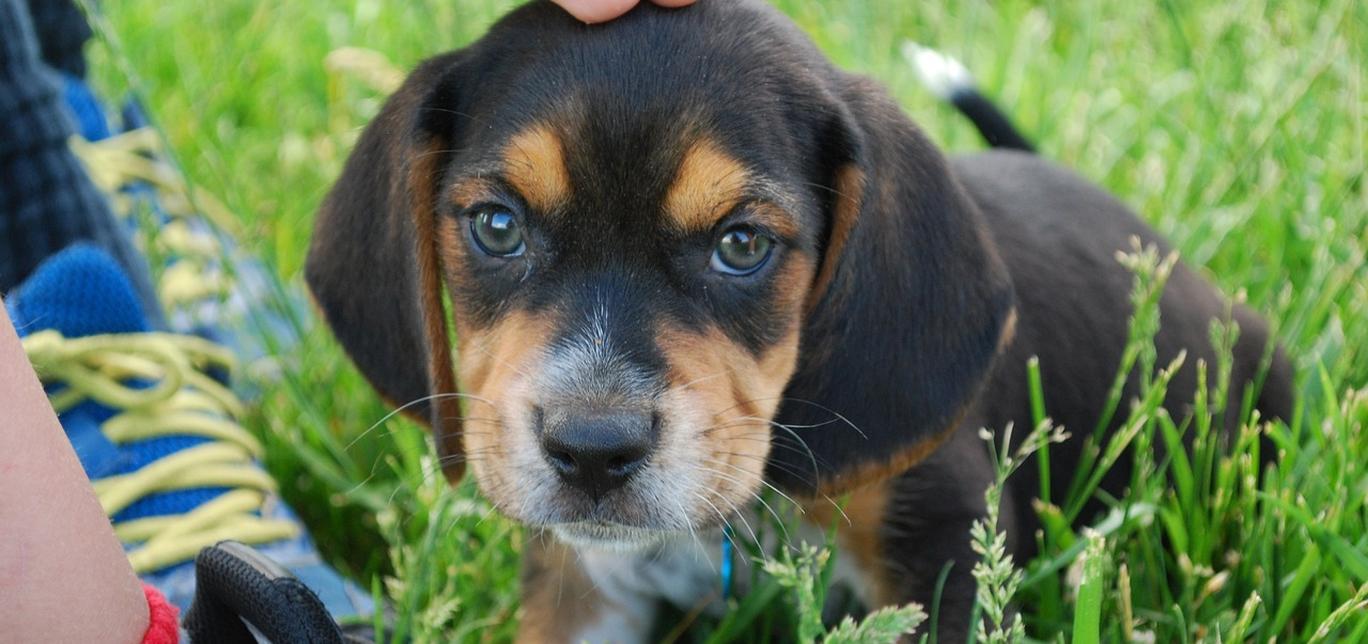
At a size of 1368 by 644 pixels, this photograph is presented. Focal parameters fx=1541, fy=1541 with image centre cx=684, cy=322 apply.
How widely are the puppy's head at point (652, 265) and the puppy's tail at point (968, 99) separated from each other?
130cm

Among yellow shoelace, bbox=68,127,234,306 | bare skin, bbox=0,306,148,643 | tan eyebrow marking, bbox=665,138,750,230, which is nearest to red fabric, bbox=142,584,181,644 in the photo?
bare skin, bbox=0,306,148,643

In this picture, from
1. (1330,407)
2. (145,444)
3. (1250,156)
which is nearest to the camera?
(1330,407)

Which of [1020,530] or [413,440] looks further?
[413,440]

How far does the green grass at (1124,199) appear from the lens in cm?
289

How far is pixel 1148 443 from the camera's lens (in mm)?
2936

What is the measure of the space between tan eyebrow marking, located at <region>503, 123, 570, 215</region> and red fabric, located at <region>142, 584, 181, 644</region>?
0.88 meters

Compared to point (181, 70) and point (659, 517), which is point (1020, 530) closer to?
point (659, 517)

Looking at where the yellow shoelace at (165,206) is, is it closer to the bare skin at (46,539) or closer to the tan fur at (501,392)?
the tan fur at (501,392)

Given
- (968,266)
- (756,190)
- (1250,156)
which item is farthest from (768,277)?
(1250,156)

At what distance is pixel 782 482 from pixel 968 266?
1.72 ft

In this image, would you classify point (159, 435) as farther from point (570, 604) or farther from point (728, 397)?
point (728, 397)

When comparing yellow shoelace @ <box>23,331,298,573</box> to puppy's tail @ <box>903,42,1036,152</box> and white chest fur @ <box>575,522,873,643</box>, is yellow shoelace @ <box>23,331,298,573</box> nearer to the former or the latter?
white chest fur @ <box>575,522,873,643</box>

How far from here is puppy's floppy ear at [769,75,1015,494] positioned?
274cm

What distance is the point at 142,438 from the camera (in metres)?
3.32
